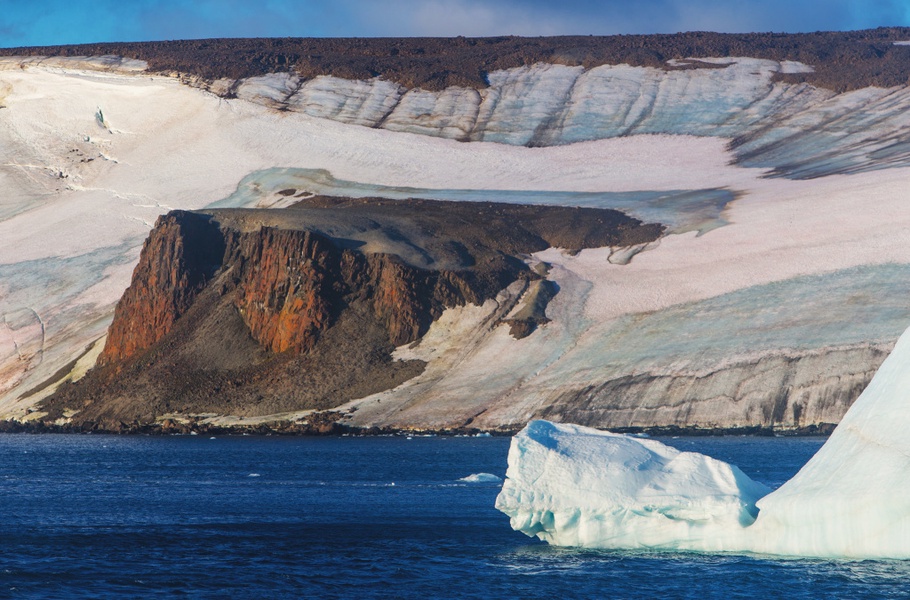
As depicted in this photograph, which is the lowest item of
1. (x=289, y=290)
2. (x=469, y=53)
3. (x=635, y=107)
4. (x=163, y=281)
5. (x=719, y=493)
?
(x=719, y=493)

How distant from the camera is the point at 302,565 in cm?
3469

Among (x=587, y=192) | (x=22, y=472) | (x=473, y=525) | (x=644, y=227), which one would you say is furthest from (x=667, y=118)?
(x=473, y=525)

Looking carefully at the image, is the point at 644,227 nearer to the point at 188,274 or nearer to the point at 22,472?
the point at 188,274

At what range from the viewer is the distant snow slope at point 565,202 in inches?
3317

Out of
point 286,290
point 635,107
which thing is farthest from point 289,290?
point 635,107

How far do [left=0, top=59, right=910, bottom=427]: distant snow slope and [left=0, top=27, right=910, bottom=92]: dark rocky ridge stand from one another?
4.07m

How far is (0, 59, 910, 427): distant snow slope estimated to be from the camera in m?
Result: 84.2

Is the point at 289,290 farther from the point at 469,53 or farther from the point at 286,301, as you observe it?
the point at 469,53

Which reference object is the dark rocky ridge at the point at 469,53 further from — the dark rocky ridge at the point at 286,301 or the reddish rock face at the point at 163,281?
the reddish rock face at the point at 163,281

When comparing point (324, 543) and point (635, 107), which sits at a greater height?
point (635, 107)

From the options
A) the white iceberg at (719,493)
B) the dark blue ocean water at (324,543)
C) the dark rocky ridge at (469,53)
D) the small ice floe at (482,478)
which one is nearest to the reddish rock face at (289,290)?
the dark blue ocean water at (324,543)

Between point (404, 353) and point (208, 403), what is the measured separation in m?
14.7

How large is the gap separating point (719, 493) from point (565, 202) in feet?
306

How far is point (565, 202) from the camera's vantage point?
124 m
